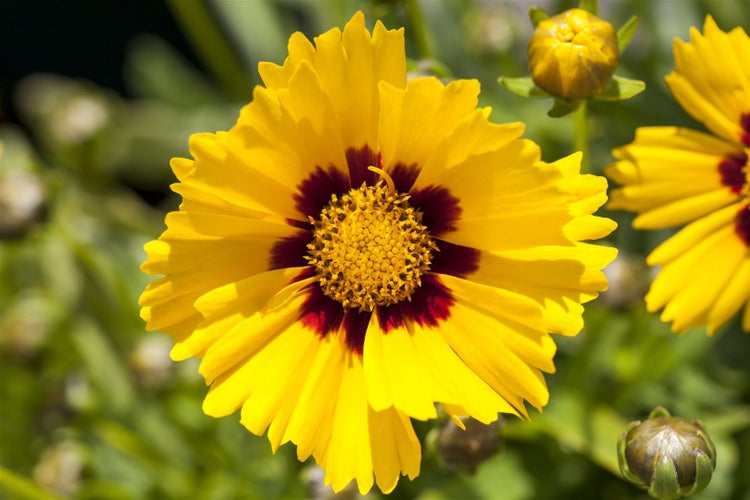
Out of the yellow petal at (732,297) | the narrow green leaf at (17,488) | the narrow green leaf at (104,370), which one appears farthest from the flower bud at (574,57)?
the narrow green leaf at (104,370)

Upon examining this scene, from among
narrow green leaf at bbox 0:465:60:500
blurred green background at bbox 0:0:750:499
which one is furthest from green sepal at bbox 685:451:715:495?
narrow green leaf at bbox 0:465:60:500

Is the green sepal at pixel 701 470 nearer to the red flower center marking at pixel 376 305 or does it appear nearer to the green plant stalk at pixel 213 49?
the red flower center marking at pixel 376 305

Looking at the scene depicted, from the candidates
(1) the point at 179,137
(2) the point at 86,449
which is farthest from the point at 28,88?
(2) the point at 86,449

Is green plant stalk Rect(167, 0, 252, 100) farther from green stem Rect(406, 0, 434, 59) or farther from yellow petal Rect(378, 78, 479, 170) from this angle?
yellow petal Rect(378, 78, 479, 170)

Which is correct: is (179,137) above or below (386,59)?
below

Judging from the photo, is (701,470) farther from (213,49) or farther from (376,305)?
(213,49)

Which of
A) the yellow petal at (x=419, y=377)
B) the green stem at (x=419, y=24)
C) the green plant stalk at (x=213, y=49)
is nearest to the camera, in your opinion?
the yellow petal at (x=419, y=377)

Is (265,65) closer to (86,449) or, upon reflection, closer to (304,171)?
(304,171)

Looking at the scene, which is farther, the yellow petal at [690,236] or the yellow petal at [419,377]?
the yellow petal at [690,236]

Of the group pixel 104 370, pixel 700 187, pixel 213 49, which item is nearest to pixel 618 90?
pixel 700 187
